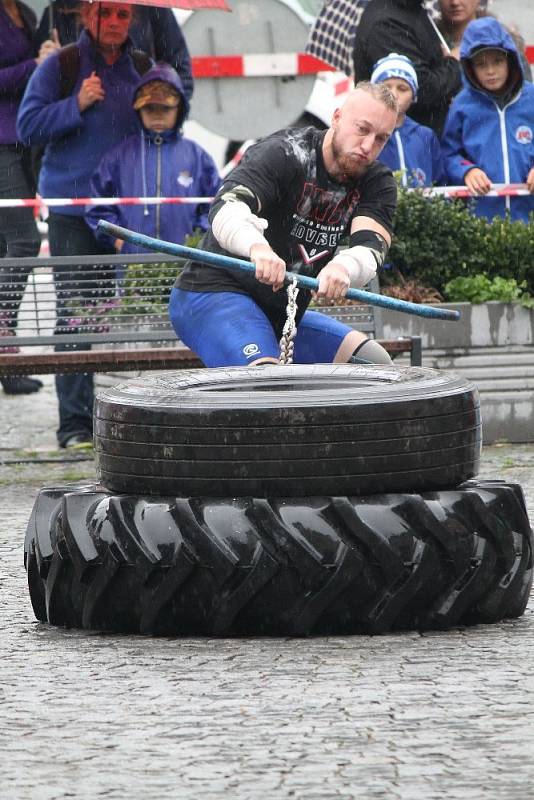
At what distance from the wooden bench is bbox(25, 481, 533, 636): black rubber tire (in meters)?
3.67

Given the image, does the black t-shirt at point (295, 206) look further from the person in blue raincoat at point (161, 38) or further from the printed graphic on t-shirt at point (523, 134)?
A: the person in blue raincoat at point (161, 38)

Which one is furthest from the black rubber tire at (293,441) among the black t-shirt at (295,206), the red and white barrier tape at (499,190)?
the red and white barrier tape at (499,190)

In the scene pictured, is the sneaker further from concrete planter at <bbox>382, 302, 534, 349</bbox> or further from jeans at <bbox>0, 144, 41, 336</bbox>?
concrete planter at <bbox>382, 302, 534, 349</bbox>

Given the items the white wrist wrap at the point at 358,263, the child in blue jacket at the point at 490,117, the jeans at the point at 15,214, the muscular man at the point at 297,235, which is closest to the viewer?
the muscular man at the point at 297,235

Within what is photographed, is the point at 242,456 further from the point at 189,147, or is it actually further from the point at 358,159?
the point at 189,147

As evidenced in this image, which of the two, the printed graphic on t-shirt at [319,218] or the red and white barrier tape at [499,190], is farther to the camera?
the red and white barrier tape at [499,190]

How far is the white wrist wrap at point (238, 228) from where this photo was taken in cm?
624

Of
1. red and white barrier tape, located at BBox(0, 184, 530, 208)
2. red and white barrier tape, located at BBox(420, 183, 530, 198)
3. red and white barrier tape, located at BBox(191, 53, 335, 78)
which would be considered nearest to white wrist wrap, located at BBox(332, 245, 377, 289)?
red and white barrier tape, located at BBox(0, 184, 530, 208)

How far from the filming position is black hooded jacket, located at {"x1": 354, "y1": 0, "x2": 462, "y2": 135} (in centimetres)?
1077

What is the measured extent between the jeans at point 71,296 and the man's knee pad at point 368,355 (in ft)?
9.30

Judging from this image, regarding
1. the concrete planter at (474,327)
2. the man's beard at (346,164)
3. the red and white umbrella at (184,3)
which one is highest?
the red and white umbrella at (184,3)

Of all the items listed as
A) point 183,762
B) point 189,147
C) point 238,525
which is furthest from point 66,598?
point 189,147

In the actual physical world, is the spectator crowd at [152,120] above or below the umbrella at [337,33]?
below

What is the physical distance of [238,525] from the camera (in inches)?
196
